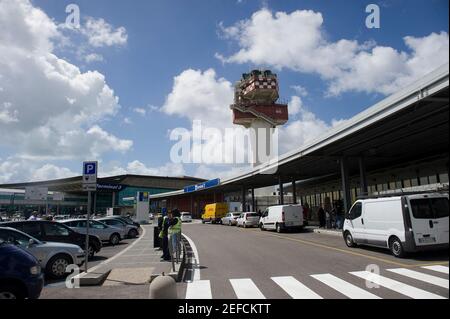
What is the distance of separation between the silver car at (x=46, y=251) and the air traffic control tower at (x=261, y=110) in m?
62.6

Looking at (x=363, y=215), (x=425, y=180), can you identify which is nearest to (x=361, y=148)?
(x=425, y=180)

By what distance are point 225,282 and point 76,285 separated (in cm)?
373

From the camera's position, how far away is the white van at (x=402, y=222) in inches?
444

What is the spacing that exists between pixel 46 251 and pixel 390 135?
17365 mm

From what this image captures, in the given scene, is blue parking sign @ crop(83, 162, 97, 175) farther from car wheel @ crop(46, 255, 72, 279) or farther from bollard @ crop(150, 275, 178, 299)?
bollard @ crop(150, 275, 178, 299)

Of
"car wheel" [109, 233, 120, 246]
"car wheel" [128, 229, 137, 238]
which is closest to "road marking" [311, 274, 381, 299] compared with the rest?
"car wheel" [109, 233, 120, 246]

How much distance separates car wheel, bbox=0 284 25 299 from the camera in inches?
256

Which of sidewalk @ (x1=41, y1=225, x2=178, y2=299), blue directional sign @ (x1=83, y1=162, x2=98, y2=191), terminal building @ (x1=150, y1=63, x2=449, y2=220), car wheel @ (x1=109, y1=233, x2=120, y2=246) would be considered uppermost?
terminal building @ (x1=150, y1=63, x2=449, y2=220)

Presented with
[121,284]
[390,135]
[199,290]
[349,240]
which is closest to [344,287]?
[199,290]

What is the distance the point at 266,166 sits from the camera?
34562 mm

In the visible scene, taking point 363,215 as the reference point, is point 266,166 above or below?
above

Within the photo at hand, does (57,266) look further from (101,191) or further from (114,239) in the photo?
(101,191)

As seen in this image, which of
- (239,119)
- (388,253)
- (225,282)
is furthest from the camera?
(239,119)
